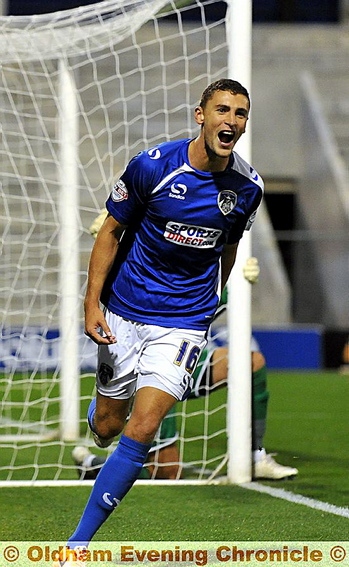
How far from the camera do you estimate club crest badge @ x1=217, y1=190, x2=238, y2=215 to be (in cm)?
425

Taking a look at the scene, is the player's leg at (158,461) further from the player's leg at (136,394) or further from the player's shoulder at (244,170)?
the player's shoulder at (244,170)

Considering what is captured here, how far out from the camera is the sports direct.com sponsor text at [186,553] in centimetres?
411

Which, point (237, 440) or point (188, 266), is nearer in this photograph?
point (188, 266)

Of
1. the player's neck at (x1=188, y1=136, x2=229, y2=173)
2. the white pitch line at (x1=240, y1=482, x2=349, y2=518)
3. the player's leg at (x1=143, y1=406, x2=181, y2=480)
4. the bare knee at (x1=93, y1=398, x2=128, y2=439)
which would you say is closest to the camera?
the player's neck at (x1=188, y1=136, x2=229, y2=173)

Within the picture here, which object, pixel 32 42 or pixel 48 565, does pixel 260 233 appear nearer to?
pixel 32 42

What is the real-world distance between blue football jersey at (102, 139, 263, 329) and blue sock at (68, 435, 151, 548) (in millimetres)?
502

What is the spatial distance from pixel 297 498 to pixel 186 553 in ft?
4.97

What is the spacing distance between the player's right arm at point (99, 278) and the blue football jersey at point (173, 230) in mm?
58

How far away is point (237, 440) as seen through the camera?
6258mm

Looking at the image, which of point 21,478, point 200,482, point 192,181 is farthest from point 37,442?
point 192,181

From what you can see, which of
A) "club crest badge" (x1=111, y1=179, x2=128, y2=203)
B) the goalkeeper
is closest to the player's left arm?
"club crest badge" (x1=111, y1=179, x2=128, y2=203)

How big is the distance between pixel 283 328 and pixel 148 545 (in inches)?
440

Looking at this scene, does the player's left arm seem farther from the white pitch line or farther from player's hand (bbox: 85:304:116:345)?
the white pitch line

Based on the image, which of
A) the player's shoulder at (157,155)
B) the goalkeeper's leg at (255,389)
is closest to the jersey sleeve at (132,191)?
the player's shoulder at (157,155)
